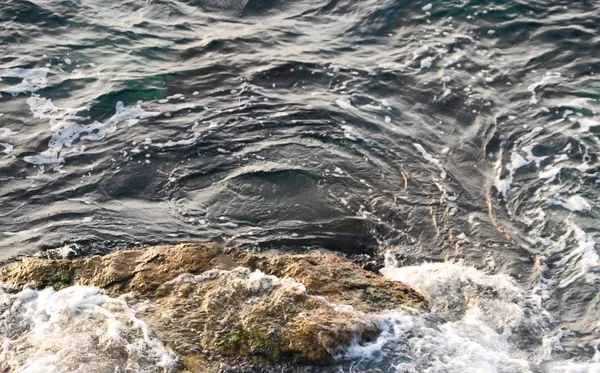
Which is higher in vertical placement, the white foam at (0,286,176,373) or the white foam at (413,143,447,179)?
the white foam at (0,286,176,373)

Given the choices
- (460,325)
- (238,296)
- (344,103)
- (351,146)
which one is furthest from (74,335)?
(344,103)

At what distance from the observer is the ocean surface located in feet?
19.4

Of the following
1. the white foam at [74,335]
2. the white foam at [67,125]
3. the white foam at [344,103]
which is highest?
the white foam at [74,335]

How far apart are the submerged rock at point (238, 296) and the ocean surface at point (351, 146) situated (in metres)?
0.30

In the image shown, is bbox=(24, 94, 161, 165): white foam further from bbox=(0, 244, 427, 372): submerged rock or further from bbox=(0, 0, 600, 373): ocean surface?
bbox=(0, 244, 427, 372): submerged rock

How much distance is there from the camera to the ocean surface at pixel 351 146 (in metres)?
5.91

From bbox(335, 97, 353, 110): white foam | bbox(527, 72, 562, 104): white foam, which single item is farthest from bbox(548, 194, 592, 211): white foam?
bbox(335, 97, 353, 110): white foam

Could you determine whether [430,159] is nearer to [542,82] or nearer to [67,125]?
[542,82]

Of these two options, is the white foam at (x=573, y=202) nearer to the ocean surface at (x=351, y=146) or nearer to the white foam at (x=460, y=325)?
the ocean surface at (x=351, y=146)

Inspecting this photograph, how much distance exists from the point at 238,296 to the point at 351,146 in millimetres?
3127

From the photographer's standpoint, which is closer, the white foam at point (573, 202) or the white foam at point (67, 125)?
the white foam at point (573, 202)

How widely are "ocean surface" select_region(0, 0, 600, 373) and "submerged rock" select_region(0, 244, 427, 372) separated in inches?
11.9

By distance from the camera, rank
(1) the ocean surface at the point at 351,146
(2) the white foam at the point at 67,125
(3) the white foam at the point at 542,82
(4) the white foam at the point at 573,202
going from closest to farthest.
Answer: (1) the ocean surface at the point at 351,146 → (4) the white foam at the point at 573,202 → (2) the white foam at the point at 67,125 → (3) the white foam at the point at 542,82

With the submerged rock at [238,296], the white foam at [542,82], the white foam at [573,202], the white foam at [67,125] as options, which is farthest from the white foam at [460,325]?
the white foam at [67,125]
